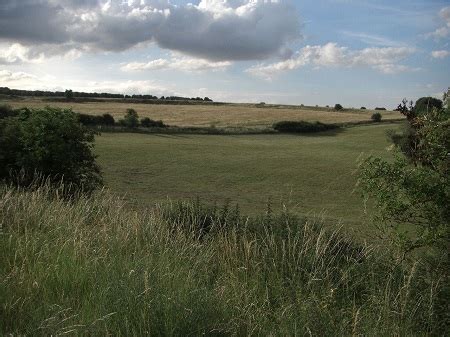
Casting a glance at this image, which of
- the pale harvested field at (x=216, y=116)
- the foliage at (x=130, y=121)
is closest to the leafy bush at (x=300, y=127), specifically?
the pale harvested field at (x=216, y=116)

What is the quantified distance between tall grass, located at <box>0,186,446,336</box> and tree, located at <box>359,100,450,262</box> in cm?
137

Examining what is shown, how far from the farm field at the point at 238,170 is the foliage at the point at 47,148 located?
6969mm

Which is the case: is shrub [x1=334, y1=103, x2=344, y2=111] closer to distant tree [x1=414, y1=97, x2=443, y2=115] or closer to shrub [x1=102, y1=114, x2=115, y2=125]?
shrub [x1=102, y1=114, x2=115, y2=125]

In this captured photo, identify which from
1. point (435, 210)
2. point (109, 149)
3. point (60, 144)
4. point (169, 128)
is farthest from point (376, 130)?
point (435, 210)

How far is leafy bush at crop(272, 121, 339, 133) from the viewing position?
252 ft

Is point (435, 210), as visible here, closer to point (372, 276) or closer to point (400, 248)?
point (400, 248)

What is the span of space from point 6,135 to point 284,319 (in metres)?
15.2

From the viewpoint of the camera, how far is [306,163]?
47.2m

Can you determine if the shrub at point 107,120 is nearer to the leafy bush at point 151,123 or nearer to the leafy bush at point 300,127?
the leafy bush at point 151,123

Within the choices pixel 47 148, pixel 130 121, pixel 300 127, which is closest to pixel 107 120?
pixel 130 121

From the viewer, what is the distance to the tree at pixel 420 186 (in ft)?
23.2

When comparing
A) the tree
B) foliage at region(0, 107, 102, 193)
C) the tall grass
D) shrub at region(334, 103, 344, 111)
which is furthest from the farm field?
shrub at region(334, 103, 344, 111)

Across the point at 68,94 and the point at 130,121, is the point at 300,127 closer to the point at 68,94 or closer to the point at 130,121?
the point at 130,121

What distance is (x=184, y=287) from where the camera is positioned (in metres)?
4.09
